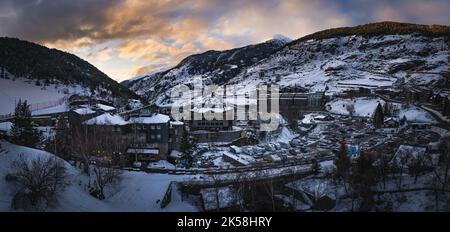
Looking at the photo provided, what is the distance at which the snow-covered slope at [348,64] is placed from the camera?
4647cm

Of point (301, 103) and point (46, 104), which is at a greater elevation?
point (301, 103)

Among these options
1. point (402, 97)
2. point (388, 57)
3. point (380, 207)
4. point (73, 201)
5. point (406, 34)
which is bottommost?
point (380, 207)

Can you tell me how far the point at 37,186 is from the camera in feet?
25.1

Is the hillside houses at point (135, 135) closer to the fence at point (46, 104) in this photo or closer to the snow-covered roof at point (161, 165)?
the snow-covered roof at point (161, 165)

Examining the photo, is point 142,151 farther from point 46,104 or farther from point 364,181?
point 46,104

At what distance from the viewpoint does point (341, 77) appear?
52.1 m

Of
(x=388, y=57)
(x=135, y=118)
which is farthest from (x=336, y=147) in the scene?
(x=388, y=57)

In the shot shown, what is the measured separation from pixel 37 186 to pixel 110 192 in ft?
12.2

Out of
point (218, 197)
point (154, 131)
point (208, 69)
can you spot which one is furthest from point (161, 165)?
point (208, 69)

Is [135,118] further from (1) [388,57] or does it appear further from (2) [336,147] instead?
(1) [388,57]
